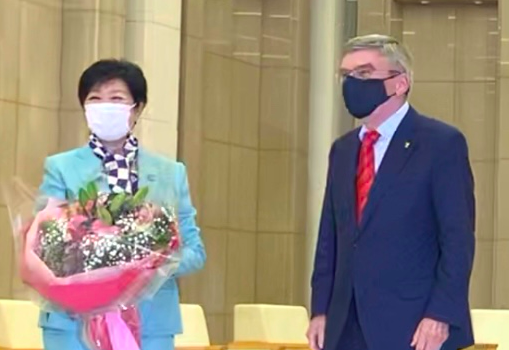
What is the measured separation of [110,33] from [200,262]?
7.39 metres

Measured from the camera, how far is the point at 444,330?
16.1 feet

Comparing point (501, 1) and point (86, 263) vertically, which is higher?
point (501, 1)

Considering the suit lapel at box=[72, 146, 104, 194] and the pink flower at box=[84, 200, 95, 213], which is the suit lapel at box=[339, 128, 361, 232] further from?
the pink flower at box=[84, 200, 95, 213]

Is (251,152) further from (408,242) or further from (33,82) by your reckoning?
(408,242)

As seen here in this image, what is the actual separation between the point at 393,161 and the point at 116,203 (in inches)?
44.8

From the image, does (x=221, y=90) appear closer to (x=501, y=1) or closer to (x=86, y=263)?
(x=501, y=1)

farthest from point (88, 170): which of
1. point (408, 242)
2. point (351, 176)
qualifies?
point (408, 242)

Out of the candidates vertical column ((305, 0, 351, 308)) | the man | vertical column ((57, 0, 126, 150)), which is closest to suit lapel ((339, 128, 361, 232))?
the man

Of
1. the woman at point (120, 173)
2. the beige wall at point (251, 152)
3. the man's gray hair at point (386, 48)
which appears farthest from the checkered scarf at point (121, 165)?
the beige wall at point (251, 152)

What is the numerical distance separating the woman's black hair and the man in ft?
2.44

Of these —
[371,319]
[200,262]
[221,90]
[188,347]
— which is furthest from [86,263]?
[221,90]

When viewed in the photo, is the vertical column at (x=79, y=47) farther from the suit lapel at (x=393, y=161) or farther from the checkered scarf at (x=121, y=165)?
the checkered scarf at (x=121, y=165)

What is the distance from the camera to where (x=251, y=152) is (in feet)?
48.5

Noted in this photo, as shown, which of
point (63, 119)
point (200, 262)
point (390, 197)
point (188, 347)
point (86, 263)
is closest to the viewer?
point (86, 263)
